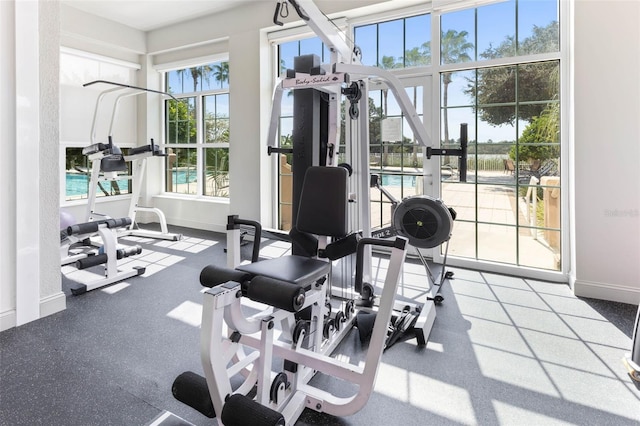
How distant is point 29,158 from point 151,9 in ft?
10.8

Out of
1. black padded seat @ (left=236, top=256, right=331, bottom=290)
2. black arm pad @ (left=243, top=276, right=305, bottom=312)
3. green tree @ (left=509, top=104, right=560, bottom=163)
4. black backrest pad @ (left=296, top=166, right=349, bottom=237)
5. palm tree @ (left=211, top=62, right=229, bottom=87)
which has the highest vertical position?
palm tree @ (left=211, top=62, right=229, bottom=87)

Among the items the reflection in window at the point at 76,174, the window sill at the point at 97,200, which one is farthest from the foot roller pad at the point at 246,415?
the window sill at the point at 97,200

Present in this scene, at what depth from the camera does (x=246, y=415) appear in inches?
45.6

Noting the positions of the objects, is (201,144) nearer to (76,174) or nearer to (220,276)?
(76,174)

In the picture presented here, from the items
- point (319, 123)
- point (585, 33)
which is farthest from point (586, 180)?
point (319, 123)

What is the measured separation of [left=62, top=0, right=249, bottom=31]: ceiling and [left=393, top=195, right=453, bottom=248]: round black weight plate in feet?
11.7

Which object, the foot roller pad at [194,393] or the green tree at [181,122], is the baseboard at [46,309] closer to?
the foot roller pad at [194,393]

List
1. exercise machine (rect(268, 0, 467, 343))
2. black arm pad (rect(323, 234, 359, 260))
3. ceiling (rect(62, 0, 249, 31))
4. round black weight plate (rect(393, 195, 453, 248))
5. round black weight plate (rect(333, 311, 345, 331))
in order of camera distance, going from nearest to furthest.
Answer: black arm pad (rect(323, 234, 359, 260))
exercise machine (rect(268, 0, 467, 343))
round black weight plate (rect(333, 311, 345, 331))
round black weight plate (rect(393, 195, 453, 248))
ceiling (rect(62, 0, 249, 31))

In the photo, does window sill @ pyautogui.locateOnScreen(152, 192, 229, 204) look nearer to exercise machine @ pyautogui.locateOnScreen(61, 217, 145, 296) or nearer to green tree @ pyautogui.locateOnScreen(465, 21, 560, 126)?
exercise machine @ pyautogui.locateOnScreen(61, 217, 145, 296)

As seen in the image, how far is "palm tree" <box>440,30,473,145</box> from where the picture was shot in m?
3.46

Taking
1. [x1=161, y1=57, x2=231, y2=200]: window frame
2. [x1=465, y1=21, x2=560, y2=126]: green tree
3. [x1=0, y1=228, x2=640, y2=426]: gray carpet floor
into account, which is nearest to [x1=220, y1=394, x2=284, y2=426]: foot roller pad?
[x1=0, y1=228, x2=640, y2=426]: gray carpet floor

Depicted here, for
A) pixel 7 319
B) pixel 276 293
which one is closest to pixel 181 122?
pixel 7 319

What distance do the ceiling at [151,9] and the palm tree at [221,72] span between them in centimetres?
65

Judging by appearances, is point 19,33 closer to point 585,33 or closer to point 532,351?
point 532,351
